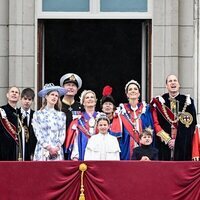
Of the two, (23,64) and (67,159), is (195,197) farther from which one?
(23,64)

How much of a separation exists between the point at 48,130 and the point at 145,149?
153cm

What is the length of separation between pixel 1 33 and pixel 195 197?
228 inches

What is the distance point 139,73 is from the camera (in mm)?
20656

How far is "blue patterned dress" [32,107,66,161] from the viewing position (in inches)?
642

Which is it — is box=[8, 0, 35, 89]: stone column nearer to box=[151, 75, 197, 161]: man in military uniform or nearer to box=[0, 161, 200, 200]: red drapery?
box=[151, 75, 197, 161]: man in military uniform

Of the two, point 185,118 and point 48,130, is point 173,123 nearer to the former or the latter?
point 185,118

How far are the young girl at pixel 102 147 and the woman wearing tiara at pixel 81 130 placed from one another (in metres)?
0.25

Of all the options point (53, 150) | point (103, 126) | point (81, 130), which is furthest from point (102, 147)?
point (53, 150)

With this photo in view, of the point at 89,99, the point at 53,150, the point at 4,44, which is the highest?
the point at 4,44

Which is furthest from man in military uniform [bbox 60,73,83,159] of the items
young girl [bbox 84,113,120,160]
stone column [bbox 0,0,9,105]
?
stone column [bbox 0,0,9,105]

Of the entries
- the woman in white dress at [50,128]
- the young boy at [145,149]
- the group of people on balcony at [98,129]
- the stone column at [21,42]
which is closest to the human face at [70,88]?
the group of people on balcony at [98,129]

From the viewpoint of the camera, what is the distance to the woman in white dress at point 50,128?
640 inches

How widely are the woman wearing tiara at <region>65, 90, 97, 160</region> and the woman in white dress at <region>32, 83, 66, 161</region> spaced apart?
0.43ft

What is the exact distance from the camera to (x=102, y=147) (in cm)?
1614
